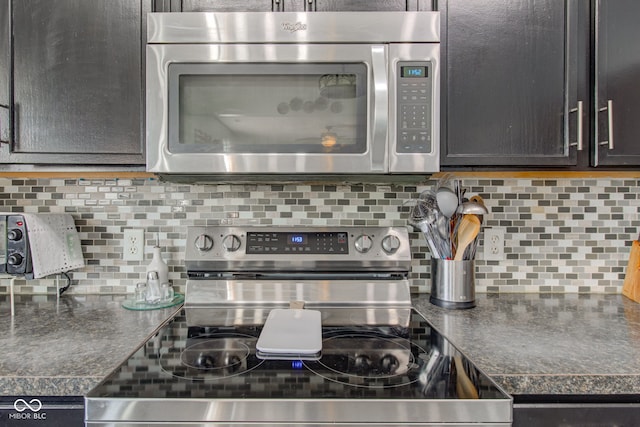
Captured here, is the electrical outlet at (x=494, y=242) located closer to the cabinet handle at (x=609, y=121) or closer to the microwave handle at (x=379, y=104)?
the cabinet handle at (x=609, y=121)

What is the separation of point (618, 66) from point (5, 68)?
1.81 meters

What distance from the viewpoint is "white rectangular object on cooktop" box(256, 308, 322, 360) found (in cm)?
81

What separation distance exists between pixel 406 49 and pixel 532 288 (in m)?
1.00

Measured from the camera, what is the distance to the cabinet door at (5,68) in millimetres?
1078

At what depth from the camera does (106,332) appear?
96 cm

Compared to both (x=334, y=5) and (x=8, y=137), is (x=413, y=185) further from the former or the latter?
(x=8, y=137)

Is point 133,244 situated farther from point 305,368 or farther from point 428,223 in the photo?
point 428,223

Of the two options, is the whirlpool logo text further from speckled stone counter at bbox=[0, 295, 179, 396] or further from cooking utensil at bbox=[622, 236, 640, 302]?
cooking utensil at bbox=[622, 236, 640, 302]

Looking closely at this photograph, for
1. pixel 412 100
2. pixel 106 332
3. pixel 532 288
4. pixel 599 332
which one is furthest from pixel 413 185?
pixel 106 332

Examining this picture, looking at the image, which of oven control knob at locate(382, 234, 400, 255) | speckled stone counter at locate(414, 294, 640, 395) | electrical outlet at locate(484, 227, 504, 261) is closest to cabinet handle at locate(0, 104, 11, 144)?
oven control knob at locate(382, 234, 400, 255)

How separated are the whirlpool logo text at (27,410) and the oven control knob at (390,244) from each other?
983mm

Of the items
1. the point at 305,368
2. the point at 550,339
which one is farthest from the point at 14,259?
the point at 550,339

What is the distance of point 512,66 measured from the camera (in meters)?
1.09

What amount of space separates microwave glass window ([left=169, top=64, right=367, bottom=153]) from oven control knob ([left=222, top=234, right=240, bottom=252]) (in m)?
0.35
